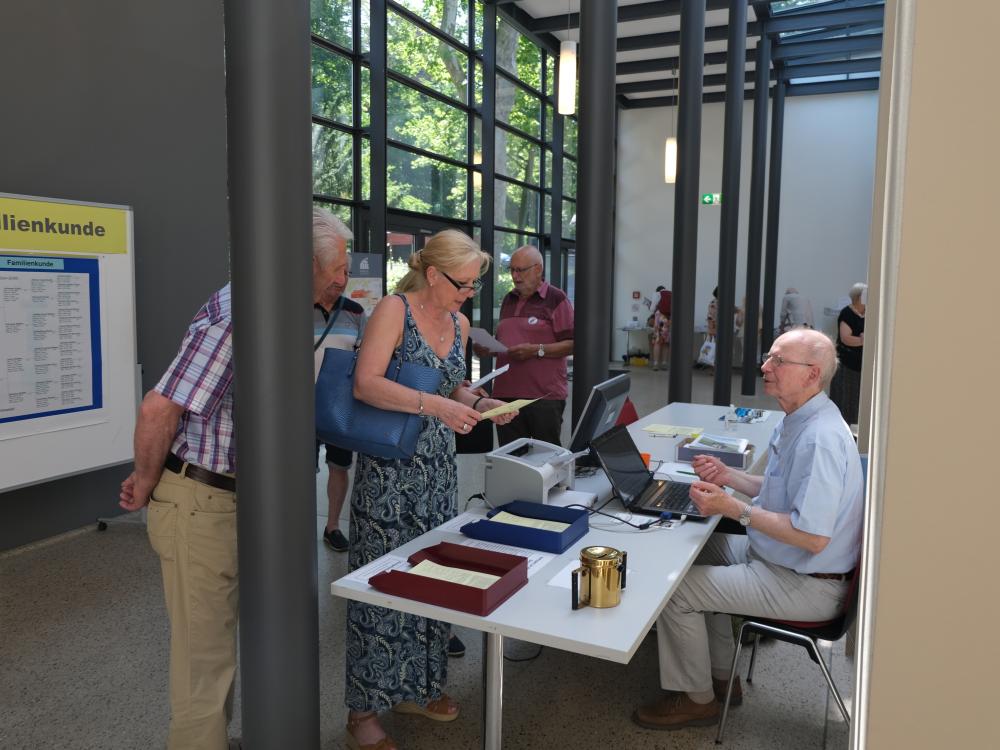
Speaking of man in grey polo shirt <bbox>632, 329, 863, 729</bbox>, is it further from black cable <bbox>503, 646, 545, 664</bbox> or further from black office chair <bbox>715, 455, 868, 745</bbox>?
black cable <bbox>503, 646, 545, 664</bbox>

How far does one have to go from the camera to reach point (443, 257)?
253 centimetres

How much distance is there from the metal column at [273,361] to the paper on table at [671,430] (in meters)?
2.46

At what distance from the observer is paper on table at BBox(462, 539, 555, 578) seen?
2.29 metres

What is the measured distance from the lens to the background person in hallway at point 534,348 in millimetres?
4746

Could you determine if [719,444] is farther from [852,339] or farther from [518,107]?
[518,107]

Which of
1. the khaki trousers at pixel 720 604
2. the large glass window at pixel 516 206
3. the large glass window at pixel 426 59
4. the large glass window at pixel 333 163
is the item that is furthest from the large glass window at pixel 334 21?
the khaki trousers at pixel 720 604

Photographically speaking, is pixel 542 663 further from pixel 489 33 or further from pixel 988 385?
pixel 489 33

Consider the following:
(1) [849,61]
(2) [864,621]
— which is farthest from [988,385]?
(1) [849,61]

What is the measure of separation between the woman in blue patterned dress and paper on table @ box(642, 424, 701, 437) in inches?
72.9

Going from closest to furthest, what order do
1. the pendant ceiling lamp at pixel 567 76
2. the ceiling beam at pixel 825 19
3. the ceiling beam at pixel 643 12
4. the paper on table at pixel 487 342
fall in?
the paper on table at pixel 487 342 → the pendant ceiling lamp at pixel 567 76 → the ceiling beam at pixel 643 12 → the ceiling beam at pixel 825 19

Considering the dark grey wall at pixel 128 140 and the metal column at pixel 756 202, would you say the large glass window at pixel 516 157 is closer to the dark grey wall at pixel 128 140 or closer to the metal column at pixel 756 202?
the metal column at pixel 756 202

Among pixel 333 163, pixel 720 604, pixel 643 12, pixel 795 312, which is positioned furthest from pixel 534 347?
pixel 795 312

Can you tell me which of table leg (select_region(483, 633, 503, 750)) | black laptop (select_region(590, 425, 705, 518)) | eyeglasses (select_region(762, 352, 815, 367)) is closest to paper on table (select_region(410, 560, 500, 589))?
table leg (select_region(483, 633, 503, 750))

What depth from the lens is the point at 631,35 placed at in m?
11.6
